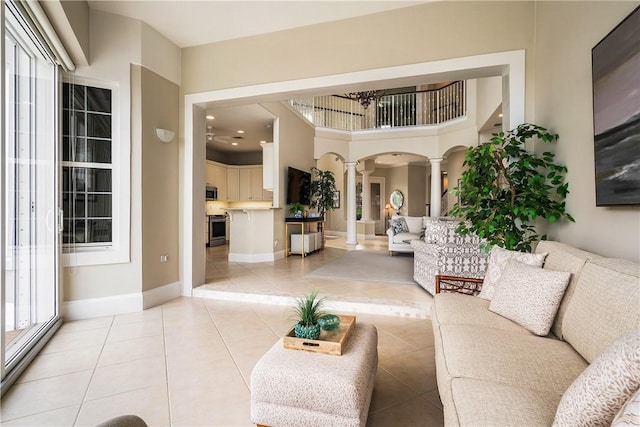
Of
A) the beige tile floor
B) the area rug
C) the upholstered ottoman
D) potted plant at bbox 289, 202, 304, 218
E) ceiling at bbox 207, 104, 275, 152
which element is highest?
ceiling at bbox 207, 104, 275, 152

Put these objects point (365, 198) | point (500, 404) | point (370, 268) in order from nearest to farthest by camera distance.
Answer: point (500, 404) < point (370, 268) < point (365, 198)

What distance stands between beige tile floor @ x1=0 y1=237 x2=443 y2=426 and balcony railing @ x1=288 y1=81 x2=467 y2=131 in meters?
6.53

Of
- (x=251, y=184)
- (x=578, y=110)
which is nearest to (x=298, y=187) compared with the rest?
(x=251, y=184)

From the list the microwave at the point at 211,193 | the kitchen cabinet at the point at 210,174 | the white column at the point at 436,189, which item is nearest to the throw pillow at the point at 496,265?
the white column at the point at 436,189

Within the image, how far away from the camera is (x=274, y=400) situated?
139 centimetres

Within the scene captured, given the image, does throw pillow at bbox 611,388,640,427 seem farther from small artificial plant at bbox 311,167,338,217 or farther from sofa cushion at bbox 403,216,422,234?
small artificial plant at bbox 311,167,338,217

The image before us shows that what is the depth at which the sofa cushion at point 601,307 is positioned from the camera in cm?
119

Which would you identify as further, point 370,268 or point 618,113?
point 370,268

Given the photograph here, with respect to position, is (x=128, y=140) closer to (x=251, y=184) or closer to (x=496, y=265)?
(x=496, y=265)

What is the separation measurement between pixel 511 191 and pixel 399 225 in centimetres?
468

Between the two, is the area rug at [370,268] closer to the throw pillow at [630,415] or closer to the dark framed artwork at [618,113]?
the dark framed artwork at [618,113]

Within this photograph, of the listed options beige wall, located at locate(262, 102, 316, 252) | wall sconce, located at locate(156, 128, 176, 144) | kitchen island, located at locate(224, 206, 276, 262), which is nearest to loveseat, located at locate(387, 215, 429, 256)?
beige wall, located at locate(262, 102, 316, 252)

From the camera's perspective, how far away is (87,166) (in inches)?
127

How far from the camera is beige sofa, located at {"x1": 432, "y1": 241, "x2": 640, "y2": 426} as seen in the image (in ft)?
3.37
